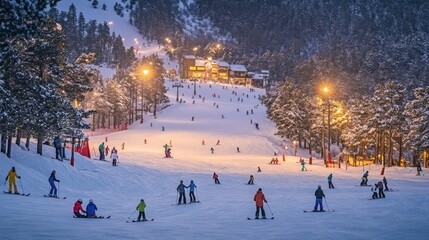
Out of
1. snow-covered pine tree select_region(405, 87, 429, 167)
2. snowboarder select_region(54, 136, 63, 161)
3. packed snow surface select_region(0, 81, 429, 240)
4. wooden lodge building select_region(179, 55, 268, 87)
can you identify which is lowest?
packed snow surface select_region(0, 81, 429, 240)

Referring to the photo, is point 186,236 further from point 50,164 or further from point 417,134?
point 417,134

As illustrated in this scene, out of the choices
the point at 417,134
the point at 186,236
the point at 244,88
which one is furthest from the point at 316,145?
the point at 244,88

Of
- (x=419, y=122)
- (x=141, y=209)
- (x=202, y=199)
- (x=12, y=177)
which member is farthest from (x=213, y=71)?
(x=141, y=209)

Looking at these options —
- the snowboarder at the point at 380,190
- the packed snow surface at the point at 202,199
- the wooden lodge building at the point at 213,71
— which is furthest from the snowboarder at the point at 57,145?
the wooden lodge building at the point at 213,71

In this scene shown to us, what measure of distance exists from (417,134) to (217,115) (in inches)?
1588

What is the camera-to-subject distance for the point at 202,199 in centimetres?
2689

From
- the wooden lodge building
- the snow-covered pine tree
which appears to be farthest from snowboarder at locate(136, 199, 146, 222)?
the wooden lodge building

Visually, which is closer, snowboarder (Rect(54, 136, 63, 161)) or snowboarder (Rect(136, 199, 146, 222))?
snowboarder (Rect(136, 199, 146, 222))

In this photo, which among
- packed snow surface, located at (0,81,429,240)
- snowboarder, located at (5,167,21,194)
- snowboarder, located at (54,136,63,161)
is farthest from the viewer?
snowboarder, located at (54,136,63,161)

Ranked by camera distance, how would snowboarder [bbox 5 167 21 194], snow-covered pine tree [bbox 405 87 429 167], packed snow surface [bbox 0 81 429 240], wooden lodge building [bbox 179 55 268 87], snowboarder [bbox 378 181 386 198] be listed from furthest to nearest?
wooden lodge building [bbox 179 55 268 87] < snow-covered pine tree [bbox 405 87 429 167] < snowboarder [bbox 378 181 386 198] < snowboarder [bbox 5 167 21 194] < packed snow surface [bbox 0 81 429 240]

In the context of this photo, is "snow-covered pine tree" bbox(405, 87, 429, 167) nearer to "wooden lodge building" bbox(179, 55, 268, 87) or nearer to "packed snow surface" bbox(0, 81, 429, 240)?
"packed snow surface" bbox(0, 81, 429, 240)

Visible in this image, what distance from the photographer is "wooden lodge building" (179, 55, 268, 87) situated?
153375mm

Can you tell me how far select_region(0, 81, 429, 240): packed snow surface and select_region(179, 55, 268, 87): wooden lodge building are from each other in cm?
9631

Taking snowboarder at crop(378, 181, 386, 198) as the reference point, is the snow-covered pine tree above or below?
above
